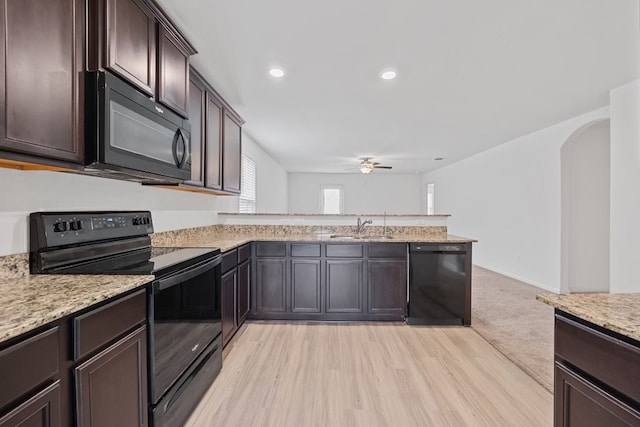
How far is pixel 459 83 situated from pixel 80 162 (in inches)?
119

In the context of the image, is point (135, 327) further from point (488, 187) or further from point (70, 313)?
point (488, 187)

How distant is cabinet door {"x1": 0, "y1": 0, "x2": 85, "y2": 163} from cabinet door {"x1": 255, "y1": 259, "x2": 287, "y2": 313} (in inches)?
88.6

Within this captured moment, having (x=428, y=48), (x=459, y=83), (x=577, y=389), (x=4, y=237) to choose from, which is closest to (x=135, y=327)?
(x=4, y=237)

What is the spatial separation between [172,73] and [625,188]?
164 inches

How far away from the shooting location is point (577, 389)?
44.5 inches

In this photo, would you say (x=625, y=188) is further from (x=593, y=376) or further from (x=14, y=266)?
(x=14, y=266)

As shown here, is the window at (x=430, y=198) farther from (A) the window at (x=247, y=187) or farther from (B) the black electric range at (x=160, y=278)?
(B) the black electric range at (x=160, y=278)

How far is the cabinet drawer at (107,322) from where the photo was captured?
109 centimetres

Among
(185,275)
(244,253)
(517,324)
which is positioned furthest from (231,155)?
(517,324)

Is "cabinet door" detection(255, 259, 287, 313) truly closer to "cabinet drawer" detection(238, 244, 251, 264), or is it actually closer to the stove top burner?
"cabinet drawer" detection(238, 244, 251, 264)

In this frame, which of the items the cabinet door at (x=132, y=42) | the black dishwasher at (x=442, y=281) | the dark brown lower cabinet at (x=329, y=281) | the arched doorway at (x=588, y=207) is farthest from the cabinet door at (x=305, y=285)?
the arched doorway at (x=588, y=207)

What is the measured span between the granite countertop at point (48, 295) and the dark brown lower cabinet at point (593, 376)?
1722 millimetres

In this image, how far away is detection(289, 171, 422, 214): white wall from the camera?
411 inches

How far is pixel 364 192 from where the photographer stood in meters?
10.6
